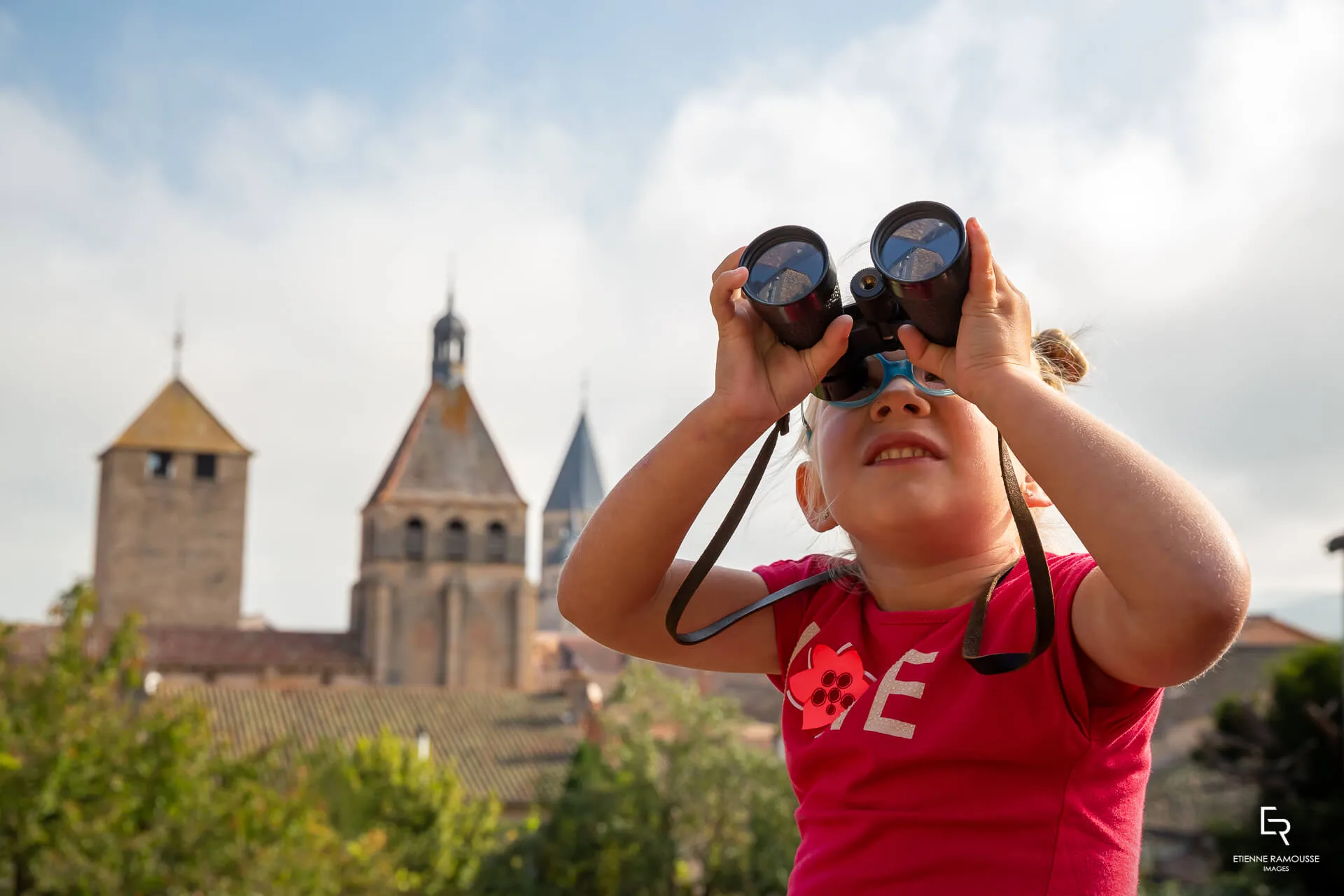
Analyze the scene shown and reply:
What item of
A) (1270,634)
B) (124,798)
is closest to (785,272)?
(124,798)

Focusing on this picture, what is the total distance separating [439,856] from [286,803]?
11206mm

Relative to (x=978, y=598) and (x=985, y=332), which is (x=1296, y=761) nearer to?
(x=978, y=598)

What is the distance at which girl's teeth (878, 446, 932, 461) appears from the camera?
2.21 meters

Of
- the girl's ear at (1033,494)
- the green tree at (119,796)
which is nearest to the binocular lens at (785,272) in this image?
the girl's ear at (1033,494)

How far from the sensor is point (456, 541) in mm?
65750

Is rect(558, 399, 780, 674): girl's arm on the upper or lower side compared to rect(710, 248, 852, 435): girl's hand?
lower

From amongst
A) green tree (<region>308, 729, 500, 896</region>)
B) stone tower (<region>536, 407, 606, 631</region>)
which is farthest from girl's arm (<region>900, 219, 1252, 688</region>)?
stone tower (<region>536, 407, 606, 631</region>)

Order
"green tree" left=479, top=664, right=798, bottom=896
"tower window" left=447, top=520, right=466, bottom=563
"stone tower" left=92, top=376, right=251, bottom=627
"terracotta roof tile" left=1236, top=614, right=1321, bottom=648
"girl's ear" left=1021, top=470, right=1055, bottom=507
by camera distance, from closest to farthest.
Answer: "girl's ear" left=1021, top=470, right=1055, bottom=507 → "green tree" left=479, top=664, right=798, bottom=896 → "terracotta roof tile" left=1236, top=614, right=1321, bottom=648 → "tower window" left=447, top=520, right=466, bottom=563 → "stone tower" left=92, top=376, right=251, bottom=627

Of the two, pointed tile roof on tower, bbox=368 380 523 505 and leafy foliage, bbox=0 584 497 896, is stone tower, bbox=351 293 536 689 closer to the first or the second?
pointed tile roof on tower, bbox=368 380 523 505

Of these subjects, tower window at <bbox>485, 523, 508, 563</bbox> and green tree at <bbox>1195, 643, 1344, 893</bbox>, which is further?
tower window at <bbox>485, 523, 508, 563</bbox>

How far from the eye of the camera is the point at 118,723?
1402cm

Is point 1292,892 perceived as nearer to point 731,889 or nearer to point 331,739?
point 731,889

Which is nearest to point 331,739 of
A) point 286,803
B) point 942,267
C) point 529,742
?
point 529,742

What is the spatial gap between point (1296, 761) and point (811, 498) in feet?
89.0
